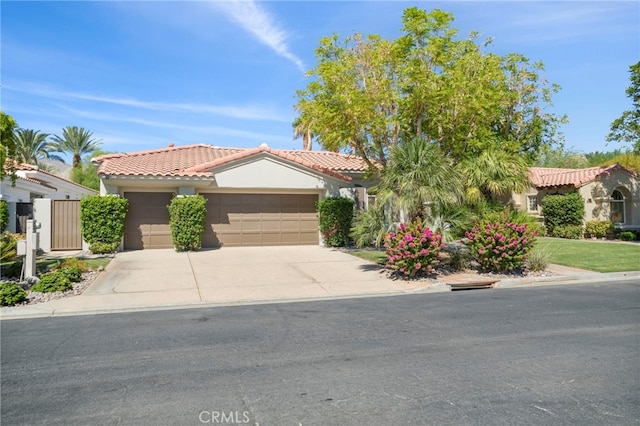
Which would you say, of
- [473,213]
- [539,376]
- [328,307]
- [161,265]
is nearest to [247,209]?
[161,265]

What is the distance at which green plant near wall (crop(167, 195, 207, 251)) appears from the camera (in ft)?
54.3

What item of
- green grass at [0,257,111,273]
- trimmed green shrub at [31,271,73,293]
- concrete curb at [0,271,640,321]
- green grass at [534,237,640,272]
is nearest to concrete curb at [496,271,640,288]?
concrete curb at [0,271,640,321]

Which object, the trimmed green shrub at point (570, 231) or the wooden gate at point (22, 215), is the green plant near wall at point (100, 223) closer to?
the wooden gate at point (22, 215)

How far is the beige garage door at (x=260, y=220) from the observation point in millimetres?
18438

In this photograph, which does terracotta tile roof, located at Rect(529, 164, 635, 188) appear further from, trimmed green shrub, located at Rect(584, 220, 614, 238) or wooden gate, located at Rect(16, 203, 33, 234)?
wooden gate, located at Rect(16, 203, 33, 234)

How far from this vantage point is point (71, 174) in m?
42.7

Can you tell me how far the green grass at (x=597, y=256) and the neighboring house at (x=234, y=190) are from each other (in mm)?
7556

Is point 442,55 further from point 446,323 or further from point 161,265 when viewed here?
point 161,265

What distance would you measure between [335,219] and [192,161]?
6.57 meters

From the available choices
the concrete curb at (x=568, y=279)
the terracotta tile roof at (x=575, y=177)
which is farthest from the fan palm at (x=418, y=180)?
the terracotta tile roof at (x=575, y=177)

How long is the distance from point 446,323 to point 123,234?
13412 millimetres

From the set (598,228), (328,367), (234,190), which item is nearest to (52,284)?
(328,367)

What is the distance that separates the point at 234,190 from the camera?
1847cm

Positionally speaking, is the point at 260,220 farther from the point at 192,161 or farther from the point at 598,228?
the point at 598,228
